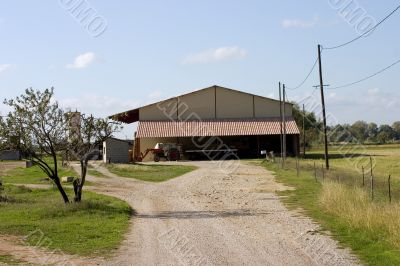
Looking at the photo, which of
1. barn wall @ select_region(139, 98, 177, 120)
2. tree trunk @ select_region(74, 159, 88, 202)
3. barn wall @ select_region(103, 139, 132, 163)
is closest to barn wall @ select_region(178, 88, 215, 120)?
barn wall @ select_region(139, 98, 177, 120)

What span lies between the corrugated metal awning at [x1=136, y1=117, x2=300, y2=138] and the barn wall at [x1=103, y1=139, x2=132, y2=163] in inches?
193

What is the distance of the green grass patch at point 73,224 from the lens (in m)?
11.2

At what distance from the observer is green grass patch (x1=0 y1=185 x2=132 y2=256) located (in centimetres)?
1123

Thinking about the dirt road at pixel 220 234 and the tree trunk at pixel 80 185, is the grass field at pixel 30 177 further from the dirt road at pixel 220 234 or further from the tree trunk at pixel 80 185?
the tree trunk at pixel 80 185

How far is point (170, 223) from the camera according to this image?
46.3 feet

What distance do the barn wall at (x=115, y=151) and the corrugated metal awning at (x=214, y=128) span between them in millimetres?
4901

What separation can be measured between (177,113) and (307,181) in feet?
117

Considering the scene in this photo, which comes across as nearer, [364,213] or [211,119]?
[364,213]

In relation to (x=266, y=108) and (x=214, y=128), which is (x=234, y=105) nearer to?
(x=266, y=108)

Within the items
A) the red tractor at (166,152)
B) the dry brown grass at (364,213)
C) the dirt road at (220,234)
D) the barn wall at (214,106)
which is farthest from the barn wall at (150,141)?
the dry brown grass at (364,213)

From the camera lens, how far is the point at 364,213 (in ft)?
41.3

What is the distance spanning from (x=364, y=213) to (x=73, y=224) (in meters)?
6.74

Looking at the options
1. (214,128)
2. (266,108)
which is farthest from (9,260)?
(266,108)

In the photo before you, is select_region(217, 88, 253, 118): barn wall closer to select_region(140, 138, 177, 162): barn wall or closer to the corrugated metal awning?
the corrugated metal awning
